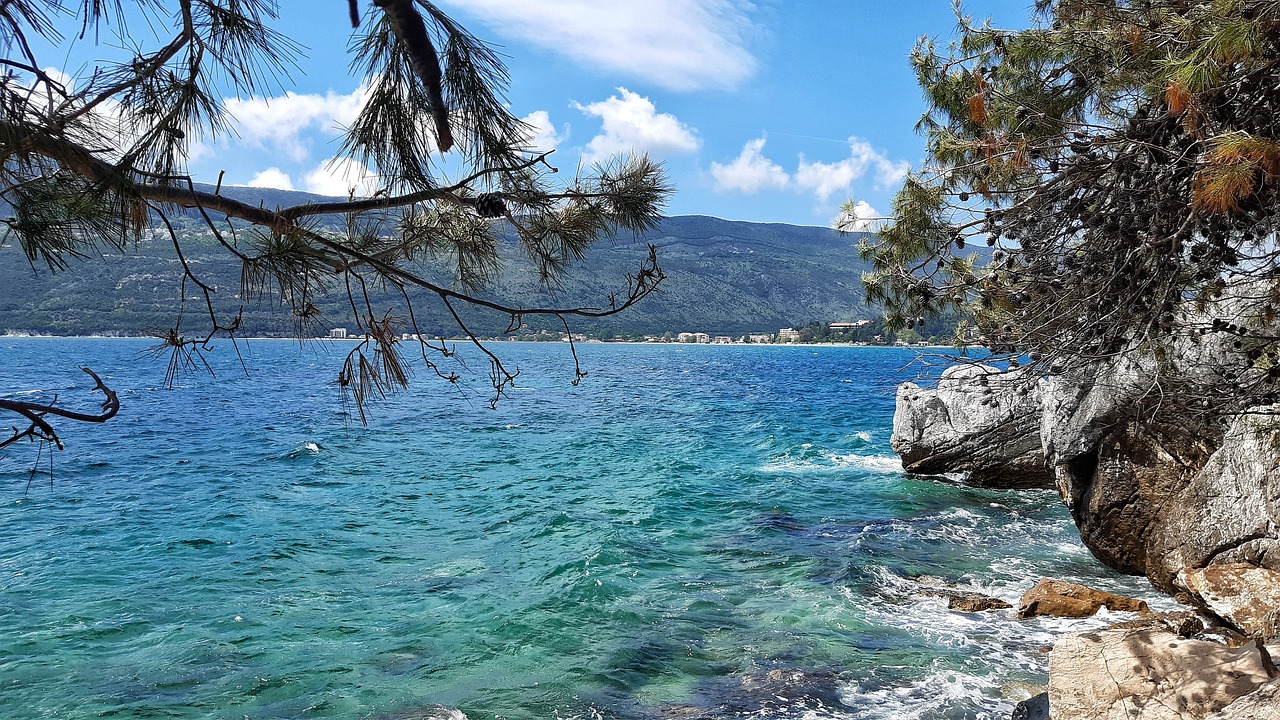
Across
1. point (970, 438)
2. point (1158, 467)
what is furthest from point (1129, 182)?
point (970, 438)

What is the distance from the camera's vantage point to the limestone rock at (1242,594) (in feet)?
18.6

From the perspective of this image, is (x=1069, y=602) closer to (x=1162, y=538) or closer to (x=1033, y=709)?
(x=1162, y=538)

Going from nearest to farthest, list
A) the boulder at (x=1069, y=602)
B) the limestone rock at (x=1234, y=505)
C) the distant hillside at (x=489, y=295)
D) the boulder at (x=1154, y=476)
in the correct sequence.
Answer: the limestone rock at (x=1234, y=505), the boulder at (x=1154, y=476), the boulder at (x=1069, y=602), the distant hillside at (x=489, y=295)

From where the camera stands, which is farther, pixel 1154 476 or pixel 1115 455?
pixel 1115 455

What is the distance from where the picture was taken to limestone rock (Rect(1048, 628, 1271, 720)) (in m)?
3.98

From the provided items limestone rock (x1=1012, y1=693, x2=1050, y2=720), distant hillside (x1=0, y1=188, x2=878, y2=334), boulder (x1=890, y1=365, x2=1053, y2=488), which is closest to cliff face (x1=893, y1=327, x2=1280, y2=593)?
limestone rock (x1=1012, y1=693, x2=1050, y2=720)

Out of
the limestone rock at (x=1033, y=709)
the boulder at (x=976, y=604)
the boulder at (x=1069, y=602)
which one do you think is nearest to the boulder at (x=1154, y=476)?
the boulder at (x=1069, y=602)

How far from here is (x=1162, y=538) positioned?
814 centimetres

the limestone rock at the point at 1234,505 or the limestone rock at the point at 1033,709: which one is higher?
the limestone rock at the point at 1234,505

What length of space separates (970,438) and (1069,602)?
282 inches

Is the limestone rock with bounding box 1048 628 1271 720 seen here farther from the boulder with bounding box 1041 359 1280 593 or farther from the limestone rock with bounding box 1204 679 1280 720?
the boulder with bounding box 1041 359 1280 593

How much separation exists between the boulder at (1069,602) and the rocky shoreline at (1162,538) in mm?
15

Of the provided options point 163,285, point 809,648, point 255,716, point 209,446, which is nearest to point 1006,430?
point 809,648

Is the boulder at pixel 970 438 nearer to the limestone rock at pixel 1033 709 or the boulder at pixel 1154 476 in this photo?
the boulder at pixel 1154 476
